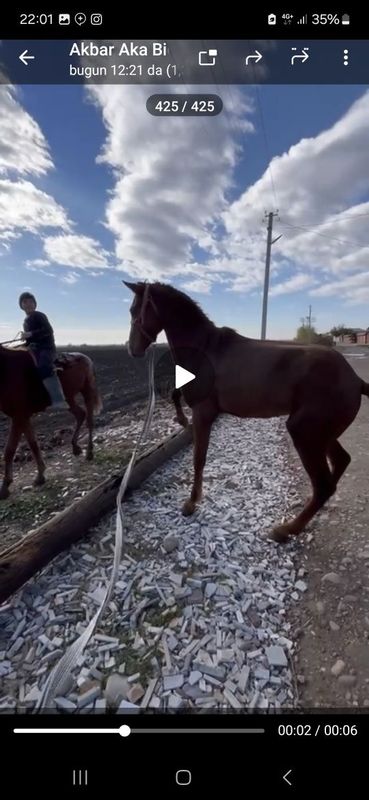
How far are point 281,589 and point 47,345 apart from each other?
4.43 m

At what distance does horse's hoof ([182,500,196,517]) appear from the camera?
3.59 m

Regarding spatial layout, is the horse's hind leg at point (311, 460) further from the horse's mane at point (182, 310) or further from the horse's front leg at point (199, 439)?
the horse's mane at point (182, 310)

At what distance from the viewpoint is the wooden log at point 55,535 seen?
2344 mm

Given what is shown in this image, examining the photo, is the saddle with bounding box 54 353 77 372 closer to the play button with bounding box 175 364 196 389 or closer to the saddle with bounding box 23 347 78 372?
the saddle with bounding box 23 347 78 372

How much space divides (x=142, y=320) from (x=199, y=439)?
61.5 inches

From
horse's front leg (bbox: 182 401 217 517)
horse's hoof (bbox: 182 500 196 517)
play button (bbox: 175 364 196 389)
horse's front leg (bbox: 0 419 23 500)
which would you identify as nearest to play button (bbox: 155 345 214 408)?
play button (bbox: 175 364 196 389)

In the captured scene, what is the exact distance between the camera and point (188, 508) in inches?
142

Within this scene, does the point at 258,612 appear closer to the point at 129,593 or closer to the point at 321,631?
the point at 321,631

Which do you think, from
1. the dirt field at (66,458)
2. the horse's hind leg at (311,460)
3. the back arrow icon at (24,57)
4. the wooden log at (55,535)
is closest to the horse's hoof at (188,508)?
the wooden log at (55,535)

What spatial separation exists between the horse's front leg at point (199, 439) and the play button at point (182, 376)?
33 cm

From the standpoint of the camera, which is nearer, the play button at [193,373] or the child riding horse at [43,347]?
the play button at [193,373]
